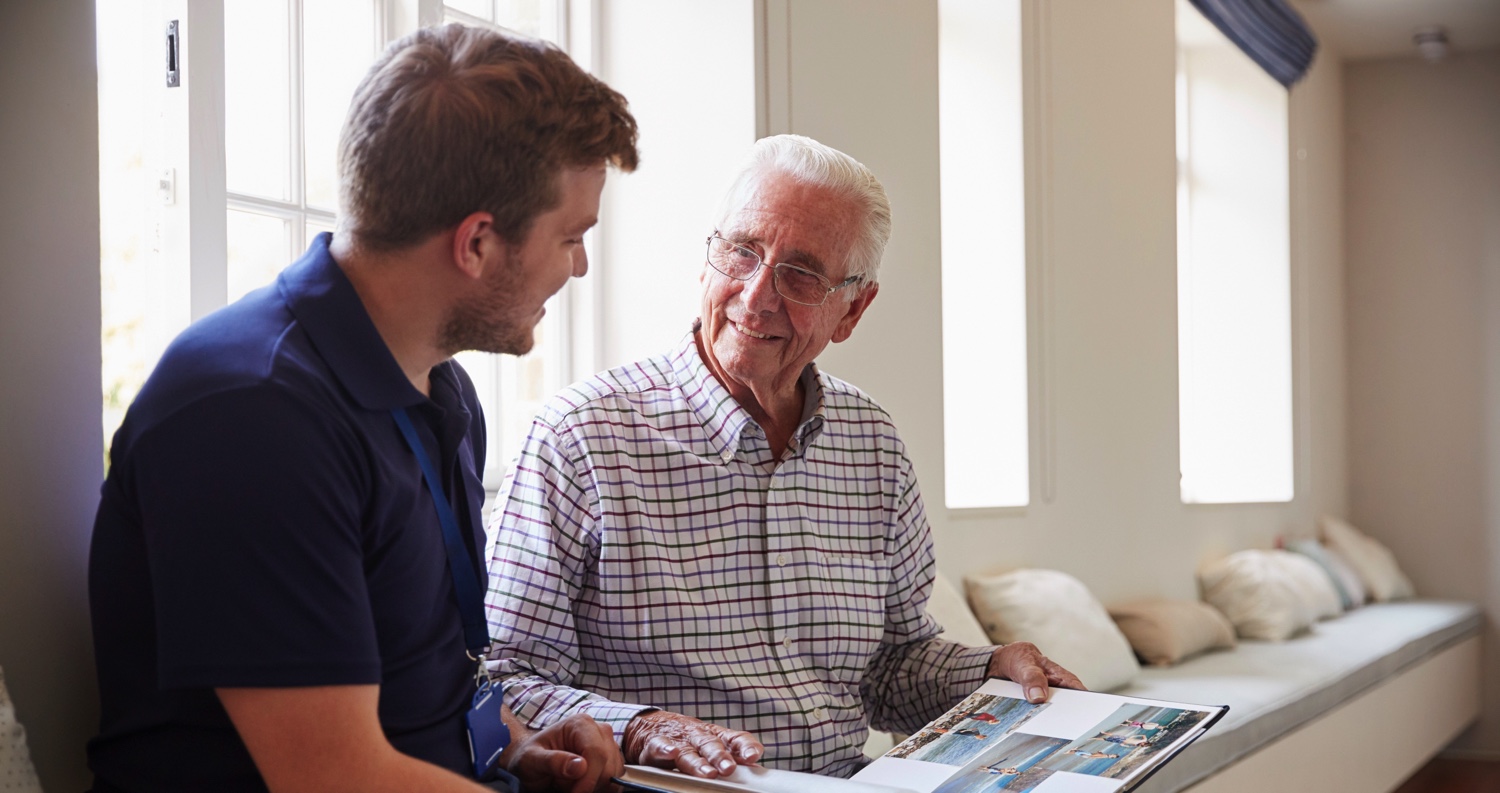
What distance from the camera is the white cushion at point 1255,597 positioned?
473 centimetres

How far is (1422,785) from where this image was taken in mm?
5527

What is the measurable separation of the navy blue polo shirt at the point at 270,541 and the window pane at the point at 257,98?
3.11ft

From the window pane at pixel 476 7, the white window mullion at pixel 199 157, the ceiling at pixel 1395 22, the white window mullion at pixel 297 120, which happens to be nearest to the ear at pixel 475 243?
the white window mullion at pixel 199 157

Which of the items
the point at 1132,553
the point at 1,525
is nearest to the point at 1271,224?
the point at 1132,553

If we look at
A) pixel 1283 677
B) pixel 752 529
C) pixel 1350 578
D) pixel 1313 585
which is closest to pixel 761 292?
pixel 752 529

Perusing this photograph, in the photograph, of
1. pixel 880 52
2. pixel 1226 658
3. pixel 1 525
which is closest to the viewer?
pixel 1 525

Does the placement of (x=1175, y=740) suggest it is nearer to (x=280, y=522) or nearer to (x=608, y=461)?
(x=608, y=461)

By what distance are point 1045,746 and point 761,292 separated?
712mm

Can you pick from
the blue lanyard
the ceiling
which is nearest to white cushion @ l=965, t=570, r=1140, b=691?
the blue lanyard

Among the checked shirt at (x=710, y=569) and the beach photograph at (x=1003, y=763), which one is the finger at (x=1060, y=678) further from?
the beach photograph at (x=1003, y=763)

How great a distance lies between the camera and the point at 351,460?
3.49 ft

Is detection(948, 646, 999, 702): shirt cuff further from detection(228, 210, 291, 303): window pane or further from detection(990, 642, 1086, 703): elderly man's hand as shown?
detection(228, 210, 291, 303): window pane

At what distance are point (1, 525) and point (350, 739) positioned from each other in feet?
1.76

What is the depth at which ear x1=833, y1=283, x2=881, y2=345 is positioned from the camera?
6.48 ft
